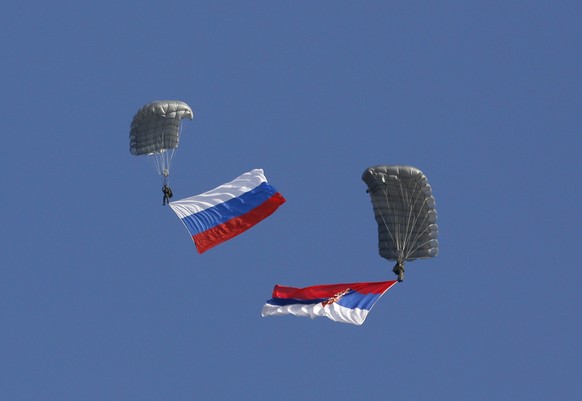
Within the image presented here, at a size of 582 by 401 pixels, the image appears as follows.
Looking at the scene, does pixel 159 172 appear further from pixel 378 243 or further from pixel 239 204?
pixel 378 243

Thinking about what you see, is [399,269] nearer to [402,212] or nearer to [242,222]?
[402,212]

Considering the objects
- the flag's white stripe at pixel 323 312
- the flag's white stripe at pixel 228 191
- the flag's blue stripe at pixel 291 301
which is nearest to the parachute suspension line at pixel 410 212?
the flag's white stripe at pixel 323 312

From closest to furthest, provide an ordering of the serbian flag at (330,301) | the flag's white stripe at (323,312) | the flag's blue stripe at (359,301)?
1. the flag's white stripe at (323,312)
2. the serbian flag at (330,301)
3. the flag's blue stripe at (359,301)

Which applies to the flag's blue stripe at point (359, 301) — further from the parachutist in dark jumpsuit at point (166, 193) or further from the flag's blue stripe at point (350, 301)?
the parachutist in dark jumpsuit at point (166, 193)

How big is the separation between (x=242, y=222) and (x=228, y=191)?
101cm

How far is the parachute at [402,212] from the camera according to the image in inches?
1580

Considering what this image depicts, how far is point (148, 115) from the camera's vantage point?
42.9 meters

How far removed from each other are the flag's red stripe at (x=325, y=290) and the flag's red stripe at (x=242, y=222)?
2665mm

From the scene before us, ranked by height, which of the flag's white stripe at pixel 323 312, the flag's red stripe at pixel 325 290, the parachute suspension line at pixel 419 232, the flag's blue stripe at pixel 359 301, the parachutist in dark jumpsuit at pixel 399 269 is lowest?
the flag's white stripe at pixel 323 312

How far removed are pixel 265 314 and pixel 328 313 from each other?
1760mm

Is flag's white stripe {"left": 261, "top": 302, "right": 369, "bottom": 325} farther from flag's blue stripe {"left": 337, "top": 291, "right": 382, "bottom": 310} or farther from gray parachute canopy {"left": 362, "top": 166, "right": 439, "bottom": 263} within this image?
gray parachute canopy {"left": 362, "top": 166, "right": 439, "bottom": 263}

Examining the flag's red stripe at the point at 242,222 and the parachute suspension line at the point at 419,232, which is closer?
the parachute suspension line at the point at 419,232

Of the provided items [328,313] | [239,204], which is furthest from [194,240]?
[328,313]

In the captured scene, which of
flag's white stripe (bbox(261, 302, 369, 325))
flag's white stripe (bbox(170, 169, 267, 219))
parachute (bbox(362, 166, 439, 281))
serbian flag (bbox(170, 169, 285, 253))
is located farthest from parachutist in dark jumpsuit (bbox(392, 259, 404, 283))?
flag's white stripe (bbox(170, 169, 267, 219))
